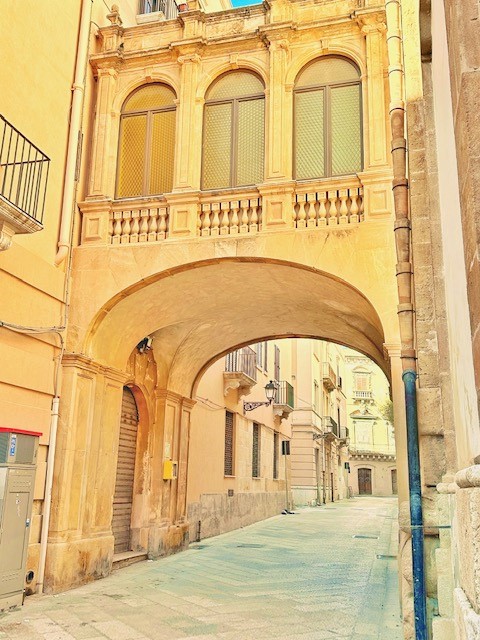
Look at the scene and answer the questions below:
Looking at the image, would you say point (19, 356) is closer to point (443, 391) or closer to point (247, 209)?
point (247, 209)

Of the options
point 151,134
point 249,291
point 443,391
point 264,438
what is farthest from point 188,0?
point 264,438

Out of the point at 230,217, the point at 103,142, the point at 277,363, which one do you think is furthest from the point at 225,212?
the point at 277,363

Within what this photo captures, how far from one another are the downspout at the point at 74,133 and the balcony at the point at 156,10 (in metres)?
2.07

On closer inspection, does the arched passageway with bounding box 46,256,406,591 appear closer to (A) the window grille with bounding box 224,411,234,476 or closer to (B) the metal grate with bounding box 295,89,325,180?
(B) the metal grate with bounding box 295,89,325,180

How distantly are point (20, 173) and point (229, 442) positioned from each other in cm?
1221

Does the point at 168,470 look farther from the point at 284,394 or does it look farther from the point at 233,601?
the point at 284,394

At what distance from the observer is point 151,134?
10547mm

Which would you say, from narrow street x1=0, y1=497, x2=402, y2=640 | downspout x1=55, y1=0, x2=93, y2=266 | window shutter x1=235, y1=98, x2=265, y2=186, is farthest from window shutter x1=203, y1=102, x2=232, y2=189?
narrow street x1=0, y1=497, x2=402, y2=640

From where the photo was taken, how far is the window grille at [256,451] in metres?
21.0

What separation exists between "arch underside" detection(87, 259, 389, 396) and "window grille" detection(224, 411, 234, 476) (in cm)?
423

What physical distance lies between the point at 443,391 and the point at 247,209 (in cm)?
568

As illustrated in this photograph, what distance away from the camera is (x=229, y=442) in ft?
60.0

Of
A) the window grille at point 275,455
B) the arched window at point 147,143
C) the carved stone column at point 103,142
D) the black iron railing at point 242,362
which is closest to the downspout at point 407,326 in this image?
the arched window at point 147,143

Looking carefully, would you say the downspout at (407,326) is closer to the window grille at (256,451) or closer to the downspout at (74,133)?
the downspout at (74,133)
